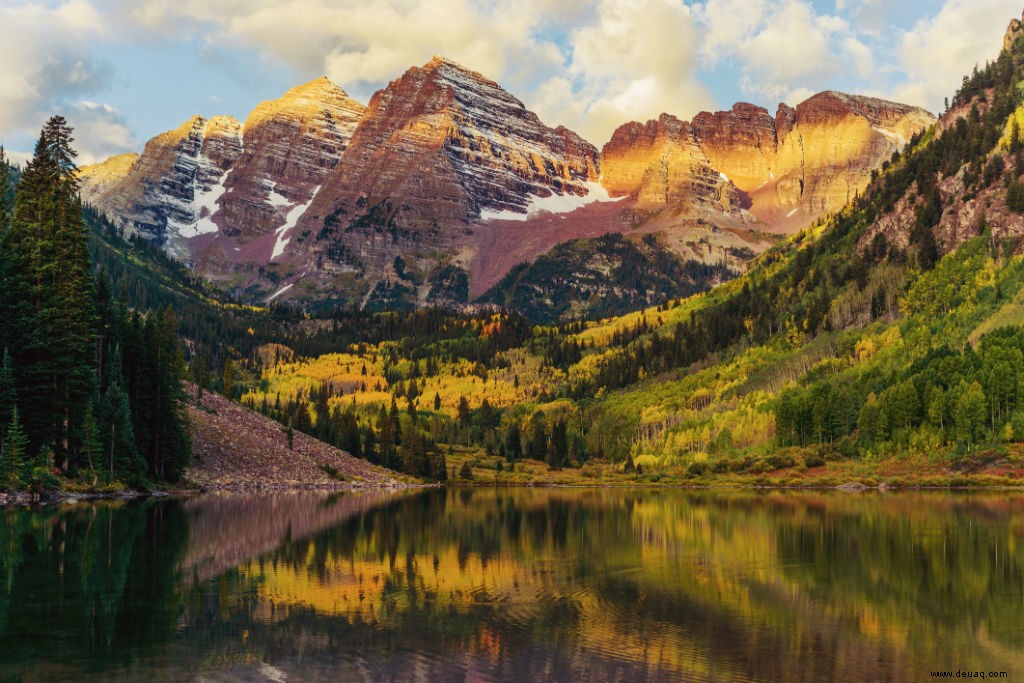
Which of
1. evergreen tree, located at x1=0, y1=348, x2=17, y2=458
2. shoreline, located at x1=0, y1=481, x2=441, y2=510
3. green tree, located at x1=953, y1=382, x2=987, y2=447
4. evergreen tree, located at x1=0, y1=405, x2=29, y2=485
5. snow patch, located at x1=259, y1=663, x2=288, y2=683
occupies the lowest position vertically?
snow patch, located at x1=259, y1=663, x2=288, y2=683

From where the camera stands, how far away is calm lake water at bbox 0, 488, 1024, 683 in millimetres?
29094

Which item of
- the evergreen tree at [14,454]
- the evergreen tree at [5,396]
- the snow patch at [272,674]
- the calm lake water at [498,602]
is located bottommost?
the snow patch at [272,674]

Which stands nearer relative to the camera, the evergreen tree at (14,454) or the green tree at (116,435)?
the evergreen tree at (14,454)

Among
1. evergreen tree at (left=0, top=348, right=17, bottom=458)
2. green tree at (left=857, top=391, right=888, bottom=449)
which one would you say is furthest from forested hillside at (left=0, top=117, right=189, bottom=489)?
green tree at (left=857, top=391, right=888, bottom=449)

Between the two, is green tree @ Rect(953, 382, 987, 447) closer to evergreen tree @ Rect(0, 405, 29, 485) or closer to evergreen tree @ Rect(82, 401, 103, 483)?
evergreen tree @ Rect(82, 401, 103, 483)

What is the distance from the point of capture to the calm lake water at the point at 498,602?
2909 centimetres

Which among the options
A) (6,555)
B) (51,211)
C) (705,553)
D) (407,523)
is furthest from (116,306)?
(705,553)

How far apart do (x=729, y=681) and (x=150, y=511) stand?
69.2m

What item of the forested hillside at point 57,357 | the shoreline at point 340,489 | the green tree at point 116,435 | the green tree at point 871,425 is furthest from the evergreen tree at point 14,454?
the green tree at point 871,425

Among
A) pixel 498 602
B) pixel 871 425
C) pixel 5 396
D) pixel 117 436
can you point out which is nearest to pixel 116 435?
pixel 117 436

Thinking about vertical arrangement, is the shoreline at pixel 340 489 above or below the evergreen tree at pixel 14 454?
below

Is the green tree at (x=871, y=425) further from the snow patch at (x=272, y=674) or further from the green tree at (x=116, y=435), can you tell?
the snow patch at (x=272, y=674)

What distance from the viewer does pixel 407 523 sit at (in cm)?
8319

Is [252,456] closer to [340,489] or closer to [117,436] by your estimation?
[340,489]
